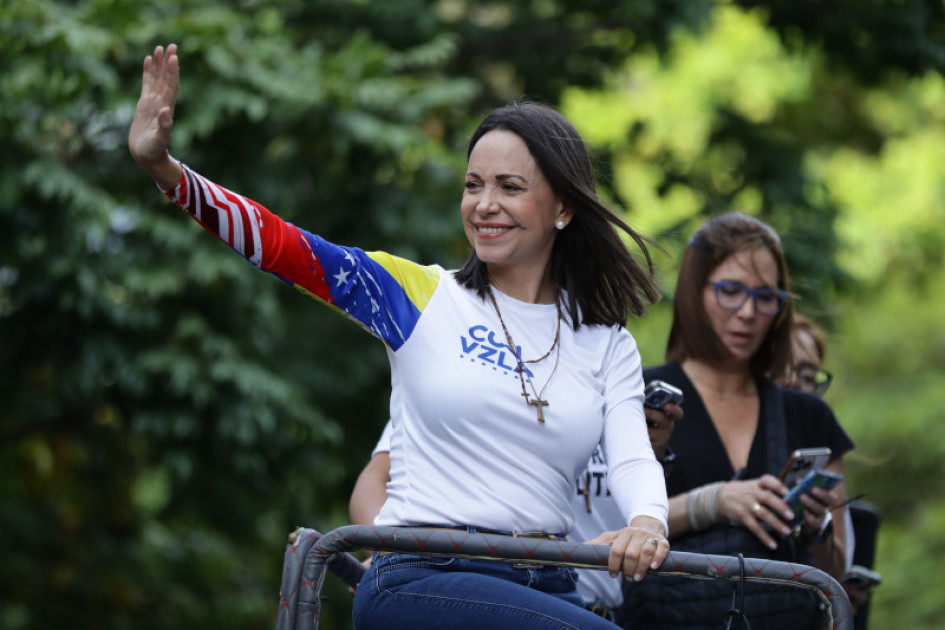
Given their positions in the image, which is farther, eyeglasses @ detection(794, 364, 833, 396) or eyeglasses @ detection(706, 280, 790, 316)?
eyeglasses @ detection(794, 364, 833, 396)

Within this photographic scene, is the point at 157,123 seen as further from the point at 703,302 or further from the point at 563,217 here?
the point at 703,302

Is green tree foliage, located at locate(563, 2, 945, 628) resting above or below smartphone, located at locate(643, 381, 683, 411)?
above

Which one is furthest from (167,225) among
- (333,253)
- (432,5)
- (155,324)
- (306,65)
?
(333,253)

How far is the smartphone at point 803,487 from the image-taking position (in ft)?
12.0

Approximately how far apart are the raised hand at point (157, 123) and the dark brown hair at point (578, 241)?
716 millimetres

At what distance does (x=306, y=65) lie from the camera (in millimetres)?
7035

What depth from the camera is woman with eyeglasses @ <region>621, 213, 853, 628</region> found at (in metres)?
3.59

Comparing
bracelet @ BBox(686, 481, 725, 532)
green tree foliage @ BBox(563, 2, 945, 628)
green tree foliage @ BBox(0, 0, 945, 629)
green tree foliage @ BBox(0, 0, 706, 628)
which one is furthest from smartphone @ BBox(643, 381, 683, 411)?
green tree foliage @ BBox(563, 2, 945, 628)

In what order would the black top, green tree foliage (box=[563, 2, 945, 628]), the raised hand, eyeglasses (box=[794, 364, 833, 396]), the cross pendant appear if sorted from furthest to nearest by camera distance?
green tree foliage (box=[563, 2, 945, 628]), eyeglasses (box=[794, 364, 833, 396]), the black top, the cross pendant, the raised hand

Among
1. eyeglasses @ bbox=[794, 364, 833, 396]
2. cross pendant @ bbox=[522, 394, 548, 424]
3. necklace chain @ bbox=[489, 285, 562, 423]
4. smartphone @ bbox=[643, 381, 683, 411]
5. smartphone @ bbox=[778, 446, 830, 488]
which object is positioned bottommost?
cross pendant @ bbox=[522, 394, 548, 424]

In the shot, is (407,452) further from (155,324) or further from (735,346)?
(155,324)

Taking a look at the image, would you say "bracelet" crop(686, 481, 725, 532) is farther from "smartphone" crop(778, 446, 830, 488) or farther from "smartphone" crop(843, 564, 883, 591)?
"smartphone" crop(843, 564, 883, 591)

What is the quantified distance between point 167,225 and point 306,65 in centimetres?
112

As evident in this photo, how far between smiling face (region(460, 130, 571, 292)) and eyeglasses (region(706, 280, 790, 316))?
1294 mm
